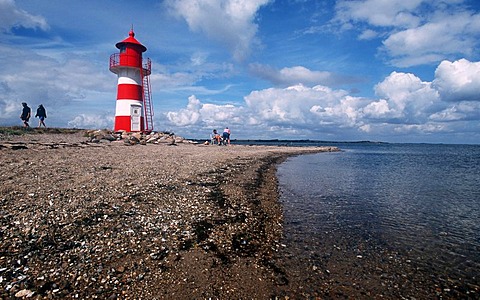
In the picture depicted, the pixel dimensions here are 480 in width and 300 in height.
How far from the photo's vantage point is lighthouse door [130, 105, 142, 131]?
41094 millimetres

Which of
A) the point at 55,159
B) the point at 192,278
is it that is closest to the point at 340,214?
the point at 192,278

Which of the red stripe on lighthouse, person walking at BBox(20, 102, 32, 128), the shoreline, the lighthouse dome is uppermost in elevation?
the lighthouse dome

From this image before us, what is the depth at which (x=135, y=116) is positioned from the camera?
136ft

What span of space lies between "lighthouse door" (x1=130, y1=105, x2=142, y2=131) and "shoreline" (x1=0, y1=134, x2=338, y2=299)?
29027mm

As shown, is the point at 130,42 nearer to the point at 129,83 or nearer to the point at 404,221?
the point at 129,83

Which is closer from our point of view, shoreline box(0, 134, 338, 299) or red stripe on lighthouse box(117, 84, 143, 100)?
shoreline box(0, 134, 338, 299)

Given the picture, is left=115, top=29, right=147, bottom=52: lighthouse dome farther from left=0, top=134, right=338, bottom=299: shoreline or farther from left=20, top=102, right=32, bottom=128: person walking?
left=0, top=134, right=338, bottom=299: shoreline

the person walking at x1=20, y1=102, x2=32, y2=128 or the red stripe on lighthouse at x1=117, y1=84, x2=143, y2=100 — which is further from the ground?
the red stripe on lighthouse at x1=117, y1=84, x2=143, y2=100

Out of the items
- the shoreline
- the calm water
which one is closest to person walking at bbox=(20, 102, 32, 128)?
the shoreline

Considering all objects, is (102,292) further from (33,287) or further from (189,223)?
(189,223)

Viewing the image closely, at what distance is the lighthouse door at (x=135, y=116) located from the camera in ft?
135

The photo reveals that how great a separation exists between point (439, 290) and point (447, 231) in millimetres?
4788

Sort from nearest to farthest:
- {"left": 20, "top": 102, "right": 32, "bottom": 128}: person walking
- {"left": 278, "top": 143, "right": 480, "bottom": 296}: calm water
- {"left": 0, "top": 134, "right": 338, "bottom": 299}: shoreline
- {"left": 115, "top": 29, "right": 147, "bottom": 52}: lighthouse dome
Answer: {"left": 0, "top": 134, "right": 338, "bottom": 299}: shoreline < {"left": 278, "top": 143, "right": 480, "bottom": 296}: calm water < {"left": 20, "top": 102, "right": 32, "bottom": 128}: person walking < {"left": 115, "top": 29, "right": 147, "bottom": 52}: lighthouse dome

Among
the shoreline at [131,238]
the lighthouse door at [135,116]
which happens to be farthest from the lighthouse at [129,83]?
the shoreline at [131,238]
